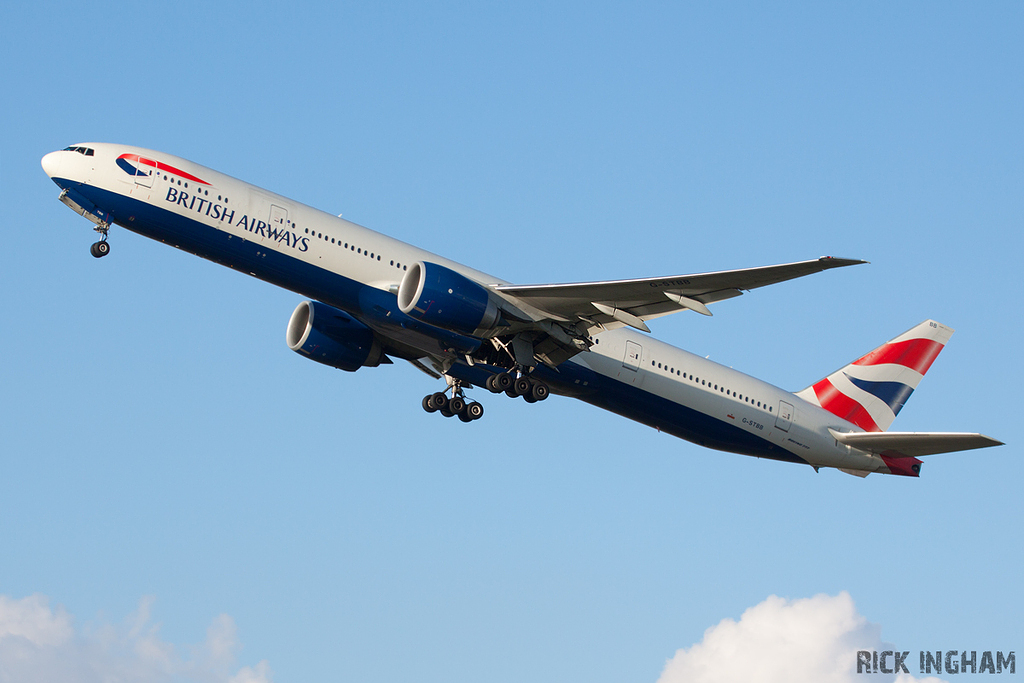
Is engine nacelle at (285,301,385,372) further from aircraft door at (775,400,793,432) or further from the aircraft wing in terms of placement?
aircraft door at (775,400,793,432)

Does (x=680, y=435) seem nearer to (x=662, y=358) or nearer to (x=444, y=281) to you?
(x=662, y=358)

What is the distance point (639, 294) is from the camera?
2970 cm

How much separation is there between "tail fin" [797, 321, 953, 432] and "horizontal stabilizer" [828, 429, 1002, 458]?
1.82 m

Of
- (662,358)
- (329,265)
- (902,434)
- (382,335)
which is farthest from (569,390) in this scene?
(902,434)

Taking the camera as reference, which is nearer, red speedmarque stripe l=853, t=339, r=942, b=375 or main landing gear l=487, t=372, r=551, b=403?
main landing gear l=487, t=372, r=551, b=403

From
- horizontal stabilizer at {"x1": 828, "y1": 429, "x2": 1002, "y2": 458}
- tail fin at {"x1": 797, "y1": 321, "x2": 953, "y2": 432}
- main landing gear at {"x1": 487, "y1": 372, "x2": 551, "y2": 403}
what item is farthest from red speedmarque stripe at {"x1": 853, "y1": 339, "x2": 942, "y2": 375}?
main landing gear at {"x1": 487, "y1": 372, "x2": 551, "y2": 403}

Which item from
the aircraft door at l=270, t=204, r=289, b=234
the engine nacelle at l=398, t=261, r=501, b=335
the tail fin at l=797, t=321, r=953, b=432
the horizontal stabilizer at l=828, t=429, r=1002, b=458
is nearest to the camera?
the engine nacelle at l=398, t=261, r=501, b=335

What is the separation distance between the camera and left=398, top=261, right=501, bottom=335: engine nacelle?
29.0 m

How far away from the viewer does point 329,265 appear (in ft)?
100

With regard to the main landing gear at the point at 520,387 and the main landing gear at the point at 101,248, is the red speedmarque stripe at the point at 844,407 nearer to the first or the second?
the main landing gear at the point at 520,387

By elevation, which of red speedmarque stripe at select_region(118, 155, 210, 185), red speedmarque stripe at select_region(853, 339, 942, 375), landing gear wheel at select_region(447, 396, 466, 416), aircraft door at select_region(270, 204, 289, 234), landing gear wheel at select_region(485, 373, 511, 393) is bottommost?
landing gear wheel at select_region(447, 396, 466, 416)

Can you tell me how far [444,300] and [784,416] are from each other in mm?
14406

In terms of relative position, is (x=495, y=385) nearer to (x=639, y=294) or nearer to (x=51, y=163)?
(x=639, y=294)

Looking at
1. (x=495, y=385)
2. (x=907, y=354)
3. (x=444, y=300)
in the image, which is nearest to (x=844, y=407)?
(x=907, y=354)
